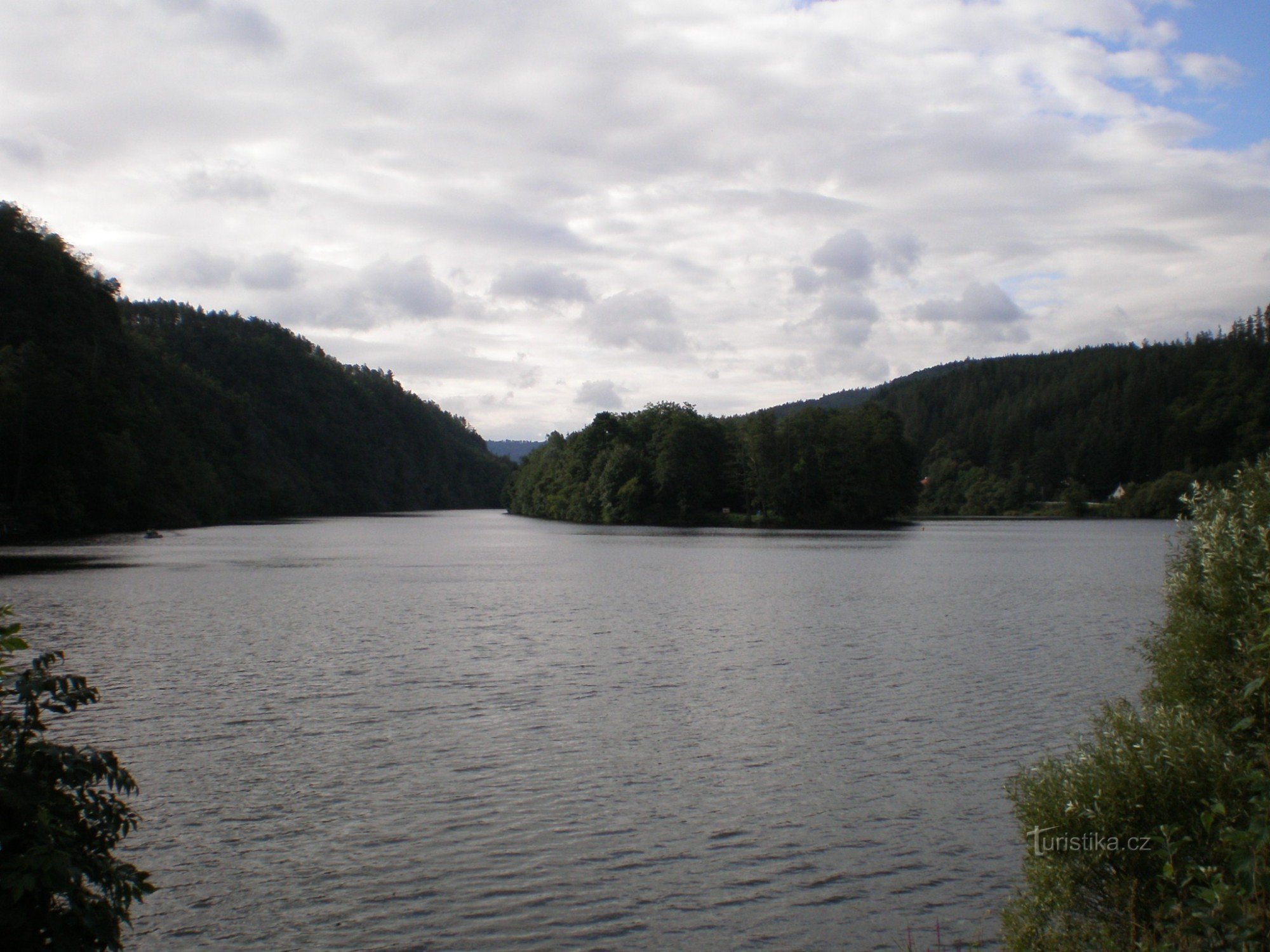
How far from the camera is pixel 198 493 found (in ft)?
379

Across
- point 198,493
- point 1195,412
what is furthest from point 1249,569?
point 1195,412

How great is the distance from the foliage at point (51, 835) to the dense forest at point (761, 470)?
109 meters

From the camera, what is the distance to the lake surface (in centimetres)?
985

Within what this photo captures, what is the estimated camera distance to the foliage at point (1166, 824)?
659cm

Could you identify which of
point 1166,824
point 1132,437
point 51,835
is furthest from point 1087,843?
point 1132,437

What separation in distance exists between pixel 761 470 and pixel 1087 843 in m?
108

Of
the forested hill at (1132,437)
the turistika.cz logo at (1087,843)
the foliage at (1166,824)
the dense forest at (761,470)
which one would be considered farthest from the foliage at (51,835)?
the forested hill at (1132,437)

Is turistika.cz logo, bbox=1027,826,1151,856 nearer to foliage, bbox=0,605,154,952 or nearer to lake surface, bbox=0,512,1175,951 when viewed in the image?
lake surface, bbox=0,512,1175,951

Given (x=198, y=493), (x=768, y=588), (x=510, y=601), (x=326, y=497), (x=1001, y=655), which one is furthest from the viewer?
(x=326, y=497)

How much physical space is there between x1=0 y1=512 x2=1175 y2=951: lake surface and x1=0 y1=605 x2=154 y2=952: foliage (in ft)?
10.6

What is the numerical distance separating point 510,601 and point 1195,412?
16688 cm

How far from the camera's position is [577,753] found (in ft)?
Answer: 50.9

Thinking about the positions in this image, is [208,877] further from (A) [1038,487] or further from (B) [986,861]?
(A) [1038,487]

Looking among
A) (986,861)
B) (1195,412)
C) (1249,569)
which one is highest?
(1195,412)
